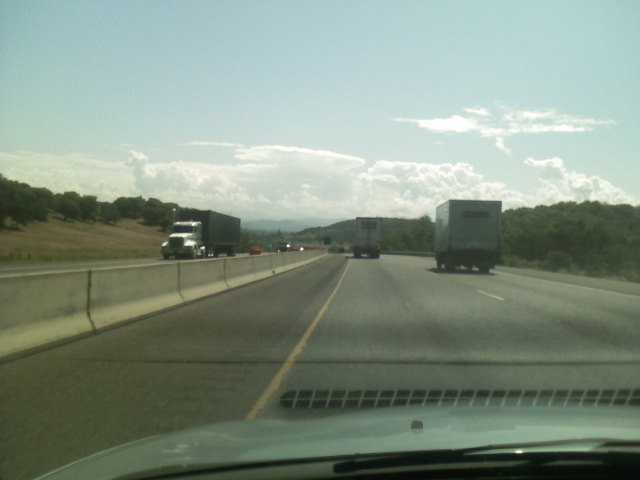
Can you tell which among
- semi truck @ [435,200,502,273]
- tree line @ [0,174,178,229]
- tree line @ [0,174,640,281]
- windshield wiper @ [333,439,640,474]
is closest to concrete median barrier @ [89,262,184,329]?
windshield wiper @ [333,439,640,474]

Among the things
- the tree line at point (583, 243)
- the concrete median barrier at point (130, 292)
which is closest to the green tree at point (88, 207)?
the tree line at point (583, 243)

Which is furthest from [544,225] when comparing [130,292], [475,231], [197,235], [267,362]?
[267,362]

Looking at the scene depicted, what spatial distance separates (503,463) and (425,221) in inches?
6697

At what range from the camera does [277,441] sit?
409 centimetres

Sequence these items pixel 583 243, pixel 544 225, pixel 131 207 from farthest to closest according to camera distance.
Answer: pixel 131 207 → pixel 544 225 → pixel 583 243

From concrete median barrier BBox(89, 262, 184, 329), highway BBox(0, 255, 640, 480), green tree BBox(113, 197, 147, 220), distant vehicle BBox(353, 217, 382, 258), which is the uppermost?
green tree BBox(113, 197, 147, 220)

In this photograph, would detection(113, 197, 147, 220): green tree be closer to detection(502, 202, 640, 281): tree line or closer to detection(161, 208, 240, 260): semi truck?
detection(502, 202, 640, 281): tree line

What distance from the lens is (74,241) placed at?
71688 millimetres

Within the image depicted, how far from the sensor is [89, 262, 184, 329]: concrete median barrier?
1238 cm

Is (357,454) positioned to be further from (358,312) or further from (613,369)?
(358,312)

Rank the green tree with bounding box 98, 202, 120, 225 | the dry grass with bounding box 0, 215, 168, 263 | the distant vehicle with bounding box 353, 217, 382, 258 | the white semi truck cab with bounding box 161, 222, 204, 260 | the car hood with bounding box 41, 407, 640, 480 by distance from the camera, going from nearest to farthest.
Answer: the car hood with bounding box 41, 407, 640, 480
the white semi truck cab with bounding box 161, 222, 204, 260
the dry grass with bounding box 0, 215, 168, 263
the distant vehicle with bounding box 353, 217, 382, 258
the green tree with bounding box 98, 202, 120, 225

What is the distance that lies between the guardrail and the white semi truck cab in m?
29.2

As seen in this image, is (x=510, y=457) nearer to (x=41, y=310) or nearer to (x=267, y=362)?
(x=267, y=362)

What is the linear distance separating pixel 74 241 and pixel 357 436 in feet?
238
